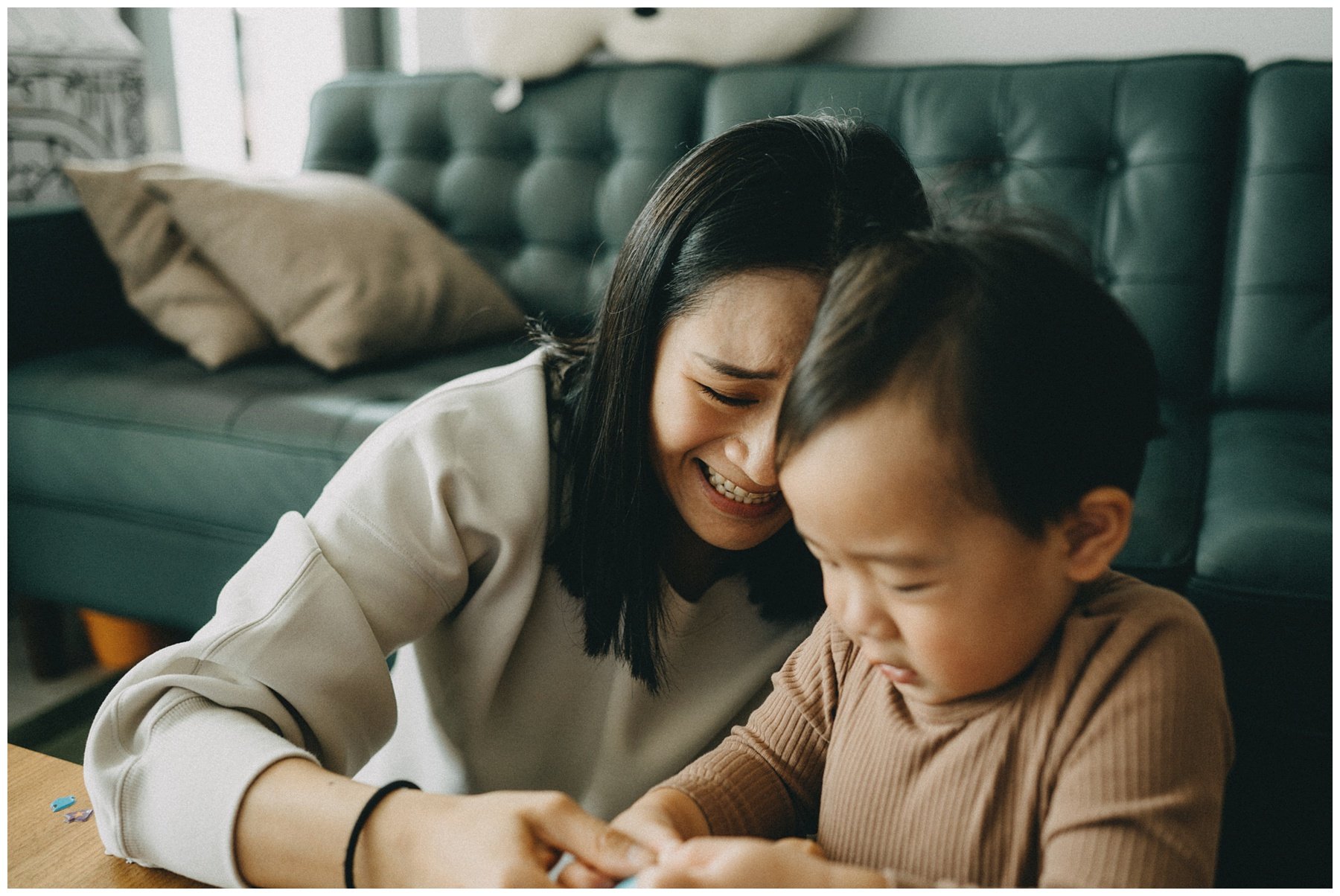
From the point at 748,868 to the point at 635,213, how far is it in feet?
5.25

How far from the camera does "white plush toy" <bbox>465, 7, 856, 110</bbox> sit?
2111 millimetres

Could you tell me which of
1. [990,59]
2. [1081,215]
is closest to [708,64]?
[990,59]

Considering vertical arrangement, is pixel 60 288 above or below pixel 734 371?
below

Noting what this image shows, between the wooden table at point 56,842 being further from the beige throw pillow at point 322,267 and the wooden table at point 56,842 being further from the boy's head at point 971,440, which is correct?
the beige throw pillow at point 322,267

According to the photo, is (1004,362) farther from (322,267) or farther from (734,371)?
(322,267)

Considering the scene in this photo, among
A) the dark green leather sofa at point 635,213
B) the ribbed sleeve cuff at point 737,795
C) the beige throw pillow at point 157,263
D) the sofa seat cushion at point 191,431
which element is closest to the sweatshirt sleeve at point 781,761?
the ribbed sleeve cuff at point 737,795

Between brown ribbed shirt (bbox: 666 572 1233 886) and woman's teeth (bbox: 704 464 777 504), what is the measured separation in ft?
0.59

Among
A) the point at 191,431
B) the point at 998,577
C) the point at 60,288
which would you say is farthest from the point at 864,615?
the point at 60,288

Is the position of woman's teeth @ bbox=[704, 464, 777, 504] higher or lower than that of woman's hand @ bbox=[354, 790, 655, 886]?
higher

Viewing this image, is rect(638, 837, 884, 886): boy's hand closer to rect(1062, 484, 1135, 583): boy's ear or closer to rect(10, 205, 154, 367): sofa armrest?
rect(1062, 484, 1135, 583): boy's ear

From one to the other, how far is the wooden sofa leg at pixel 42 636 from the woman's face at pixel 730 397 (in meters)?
1.57

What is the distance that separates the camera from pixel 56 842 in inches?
26.0

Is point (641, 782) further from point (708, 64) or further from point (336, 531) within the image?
point (708, 64)

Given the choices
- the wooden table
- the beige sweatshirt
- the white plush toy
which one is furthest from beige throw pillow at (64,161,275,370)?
the wooden table
